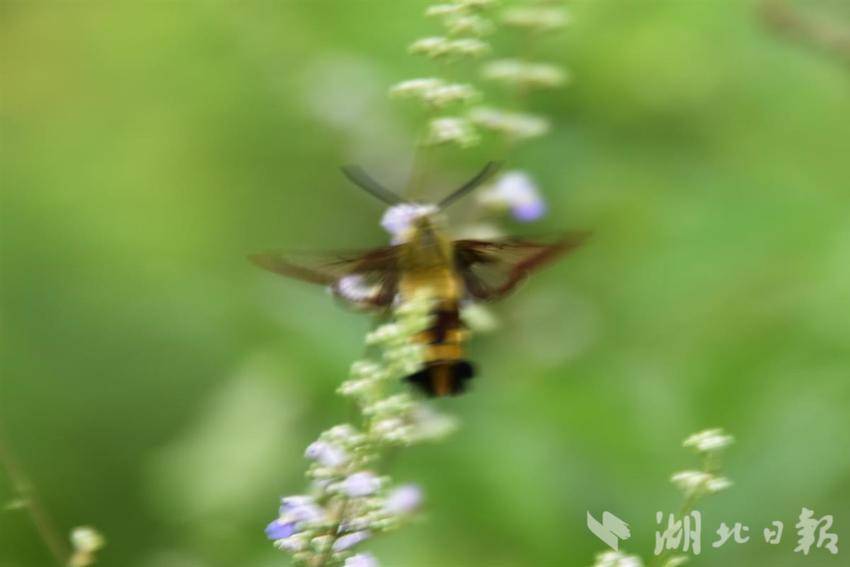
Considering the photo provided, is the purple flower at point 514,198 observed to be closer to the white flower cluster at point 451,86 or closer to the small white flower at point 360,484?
the white flower cluster at point 451,86

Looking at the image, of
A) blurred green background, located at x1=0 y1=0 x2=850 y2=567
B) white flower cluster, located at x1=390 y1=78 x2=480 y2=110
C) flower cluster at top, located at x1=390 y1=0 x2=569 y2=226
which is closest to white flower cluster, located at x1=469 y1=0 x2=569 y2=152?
flower cluster at top, located at x1=390 y1=0 x2=569 y2=226

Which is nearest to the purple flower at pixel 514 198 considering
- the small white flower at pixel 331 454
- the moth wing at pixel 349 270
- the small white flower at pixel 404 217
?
the small white flower at pixel 404 217

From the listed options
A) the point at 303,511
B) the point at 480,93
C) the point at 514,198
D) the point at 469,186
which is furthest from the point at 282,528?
the point at 514,198

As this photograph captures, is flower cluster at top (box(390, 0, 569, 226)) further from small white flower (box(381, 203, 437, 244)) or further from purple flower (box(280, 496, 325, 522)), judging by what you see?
purple flower (box(280, 496, 325, 522))

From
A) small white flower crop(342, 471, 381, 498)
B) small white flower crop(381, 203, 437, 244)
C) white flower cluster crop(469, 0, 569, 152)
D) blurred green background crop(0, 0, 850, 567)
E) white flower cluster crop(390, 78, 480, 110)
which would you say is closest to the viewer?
small white flower crop(342, 471, 381, 498)

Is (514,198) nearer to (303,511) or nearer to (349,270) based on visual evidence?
(349,270)
